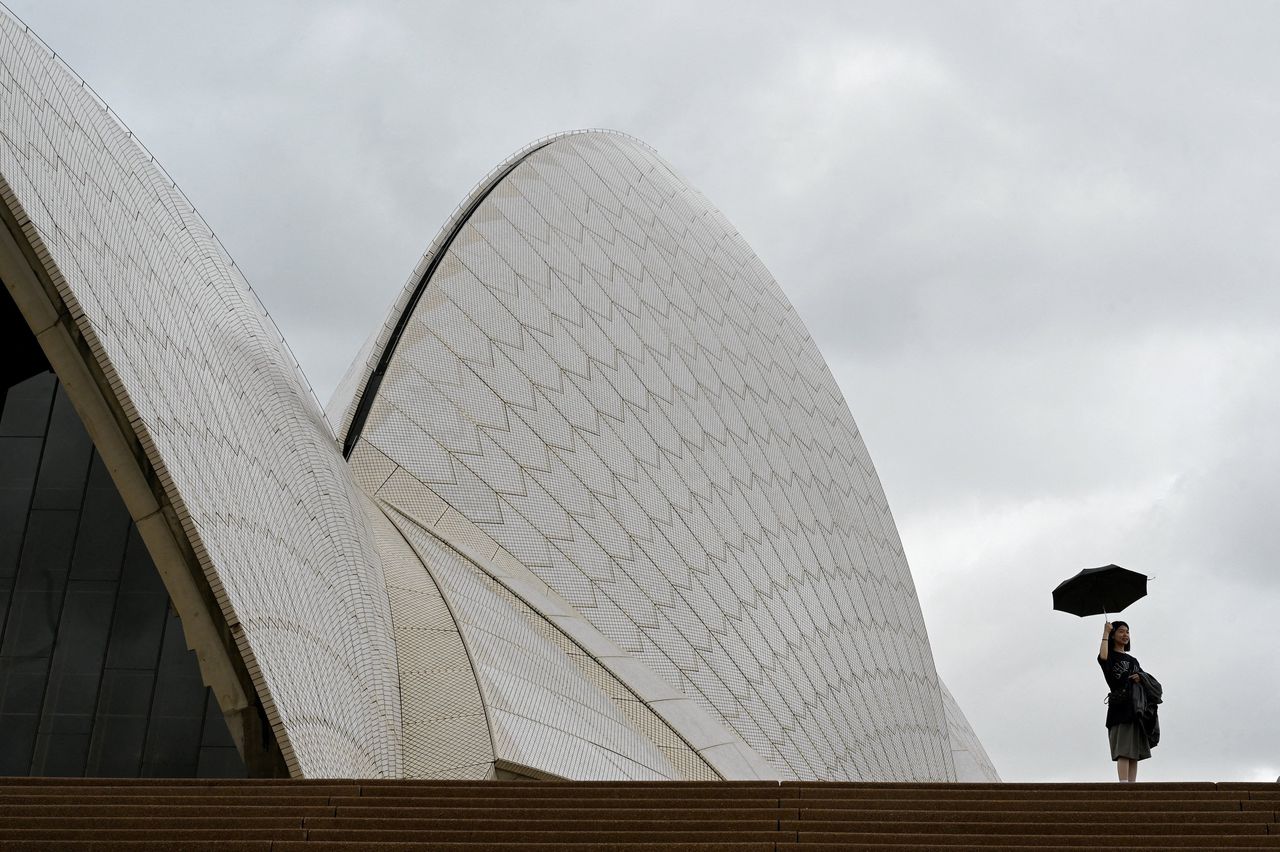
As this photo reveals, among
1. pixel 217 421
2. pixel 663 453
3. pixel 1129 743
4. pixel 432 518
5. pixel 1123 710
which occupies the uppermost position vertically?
pixel 663 453

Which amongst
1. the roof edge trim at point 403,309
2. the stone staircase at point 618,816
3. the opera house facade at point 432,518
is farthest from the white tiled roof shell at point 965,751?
the stone staircase at point 618,816

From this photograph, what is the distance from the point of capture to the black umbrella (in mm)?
9914

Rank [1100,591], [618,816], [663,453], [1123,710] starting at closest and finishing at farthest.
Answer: [618,816], [1123,710], [1100,591], [663,453]

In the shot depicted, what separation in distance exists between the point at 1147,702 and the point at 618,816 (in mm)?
4406

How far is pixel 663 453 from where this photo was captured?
1644 cm

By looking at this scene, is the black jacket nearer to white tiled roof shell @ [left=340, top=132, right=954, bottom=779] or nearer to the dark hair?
the dark hair

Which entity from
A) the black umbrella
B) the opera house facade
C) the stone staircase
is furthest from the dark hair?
the opera house facade

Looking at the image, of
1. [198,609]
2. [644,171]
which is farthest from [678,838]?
[644,171]

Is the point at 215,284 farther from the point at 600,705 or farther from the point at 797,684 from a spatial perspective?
the point at 797,684

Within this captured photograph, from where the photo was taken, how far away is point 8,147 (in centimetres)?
815

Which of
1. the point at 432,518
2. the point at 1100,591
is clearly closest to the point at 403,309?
the point at 432,518

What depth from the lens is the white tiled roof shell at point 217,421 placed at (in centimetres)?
827

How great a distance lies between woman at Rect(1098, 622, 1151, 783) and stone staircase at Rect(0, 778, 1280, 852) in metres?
2.48

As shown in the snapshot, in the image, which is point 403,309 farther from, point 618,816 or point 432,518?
point 618,816
